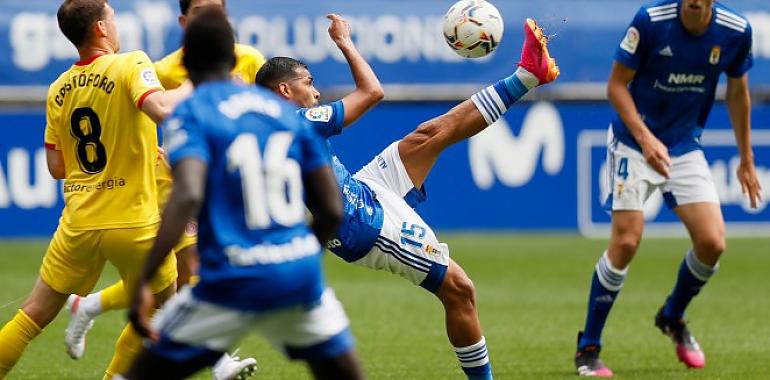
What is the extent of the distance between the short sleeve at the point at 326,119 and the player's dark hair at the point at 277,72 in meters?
0.35

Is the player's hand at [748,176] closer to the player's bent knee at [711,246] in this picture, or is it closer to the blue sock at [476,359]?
the player's bent knee at [711,246]

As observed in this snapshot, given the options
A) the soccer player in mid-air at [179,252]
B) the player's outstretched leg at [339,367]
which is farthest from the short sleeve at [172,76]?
the player's outstretched leg at [339,367]

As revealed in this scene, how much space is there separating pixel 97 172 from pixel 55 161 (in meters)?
0.49

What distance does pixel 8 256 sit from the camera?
1594 cm

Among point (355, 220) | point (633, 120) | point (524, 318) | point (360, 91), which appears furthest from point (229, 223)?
point (524, 318)

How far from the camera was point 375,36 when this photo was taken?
19.8 meters

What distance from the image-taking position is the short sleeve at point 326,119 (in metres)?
6.32

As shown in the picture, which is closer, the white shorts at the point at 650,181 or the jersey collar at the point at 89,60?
the jersey collar at the point at 89,60

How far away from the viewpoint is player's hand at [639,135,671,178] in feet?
26.2

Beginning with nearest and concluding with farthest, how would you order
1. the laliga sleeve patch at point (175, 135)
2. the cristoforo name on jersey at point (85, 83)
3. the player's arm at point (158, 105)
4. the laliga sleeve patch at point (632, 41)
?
the laliga sleeve patch at point (175, 135) → the player's arm at point (158, 105) → the cristoforo name on jersey at point (85, 83) → the laliga sleeve patch at point (632, 41)

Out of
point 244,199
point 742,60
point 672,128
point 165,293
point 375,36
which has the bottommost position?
point 375,36

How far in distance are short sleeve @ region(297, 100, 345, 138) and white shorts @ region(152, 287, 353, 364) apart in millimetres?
1711

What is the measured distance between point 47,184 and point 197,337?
13.7 meters

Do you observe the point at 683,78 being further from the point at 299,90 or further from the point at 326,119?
the point at 326,119
